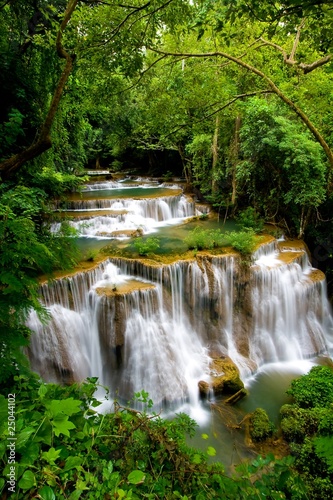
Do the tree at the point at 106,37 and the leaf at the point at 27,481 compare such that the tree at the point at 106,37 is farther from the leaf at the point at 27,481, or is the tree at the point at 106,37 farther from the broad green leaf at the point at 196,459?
the broad green leaf at the point at 196,459

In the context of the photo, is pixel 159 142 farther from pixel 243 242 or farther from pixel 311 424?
pixel 311 424

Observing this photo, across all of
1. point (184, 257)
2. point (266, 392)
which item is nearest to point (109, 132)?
point (184, 257)

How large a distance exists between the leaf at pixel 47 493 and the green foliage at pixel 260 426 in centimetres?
545

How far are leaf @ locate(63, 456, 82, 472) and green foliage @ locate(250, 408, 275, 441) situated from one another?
17.2 ft

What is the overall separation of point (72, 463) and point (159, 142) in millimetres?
6151

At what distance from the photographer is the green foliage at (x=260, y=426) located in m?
5.73

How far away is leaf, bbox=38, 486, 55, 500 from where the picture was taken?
4.71ft

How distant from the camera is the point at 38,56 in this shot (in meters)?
5.18

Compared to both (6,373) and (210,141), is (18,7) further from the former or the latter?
(210,141)

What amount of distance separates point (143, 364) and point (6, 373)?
16.3ft

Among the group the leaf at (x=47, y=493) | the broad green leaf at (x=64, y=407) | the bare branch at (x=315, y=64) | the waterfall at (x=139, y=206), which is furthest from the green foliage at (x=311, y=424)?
the waterfall at (x=139, y=206)

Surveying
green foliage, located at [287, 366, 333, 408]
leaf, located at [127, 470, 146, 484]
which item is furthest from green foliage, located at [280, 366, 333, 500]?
leaf, located at [127, 470, 146, 484]

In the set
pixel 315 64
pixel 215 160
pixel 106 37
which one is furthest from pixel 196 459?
pixel 215 160

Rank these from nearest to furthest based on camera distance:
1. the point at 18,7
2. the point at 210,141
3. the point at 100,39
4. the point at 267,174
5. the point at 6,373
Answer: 1. the point at 6,373
2. the point at 100,39
3. the point at 18,7
4. the point at 267,174
5. the point at 210,141
